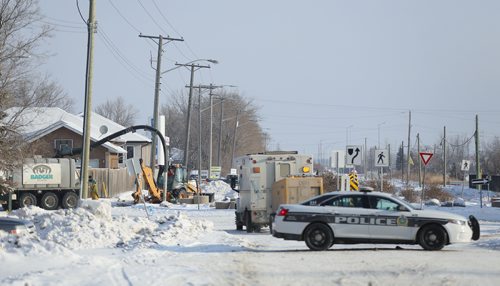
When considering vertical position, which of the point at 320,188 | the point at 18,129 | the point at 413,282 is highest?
the point at 18,129

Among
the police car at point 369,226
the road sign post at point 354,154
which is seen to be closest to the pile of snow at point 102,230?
the police car at point 369,226

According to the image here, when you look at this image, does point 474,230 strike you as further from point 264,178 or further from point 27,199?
point 27,199

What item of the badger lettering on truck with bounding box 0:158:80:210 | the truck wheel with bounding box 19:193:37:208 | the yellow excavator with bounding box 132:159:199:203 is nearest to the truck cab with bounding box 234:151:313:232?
the badger lettering on truck with bounding box 0:158:80:210

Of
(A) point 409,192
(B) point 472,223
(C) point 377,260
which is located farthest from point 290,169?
(A) point 409,192

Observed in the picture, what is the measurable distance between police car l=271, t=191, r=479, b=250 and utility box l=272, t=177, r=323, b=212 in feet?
19.8

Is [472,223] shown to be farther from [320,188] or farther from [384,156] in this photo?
[384,156]

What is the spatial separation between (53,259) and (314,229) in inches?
273

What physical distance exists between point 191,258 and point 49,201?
3025 cm

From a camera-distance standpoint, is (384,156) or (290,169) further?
(384,156)

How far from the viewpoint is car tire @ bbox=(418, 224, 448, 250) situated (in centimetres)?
1878

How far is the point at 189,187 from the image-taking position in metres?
53.9

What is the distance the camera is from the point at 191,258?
16.2 m

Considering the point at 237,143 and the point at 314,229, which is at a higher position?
the point at 237,143

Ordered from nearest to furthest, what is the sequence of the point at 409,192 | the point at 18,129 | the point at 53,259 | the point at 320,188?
1. the point at 53,259
2. the point at 320,188
3. the point at 18,129
4. the point at 409,192
